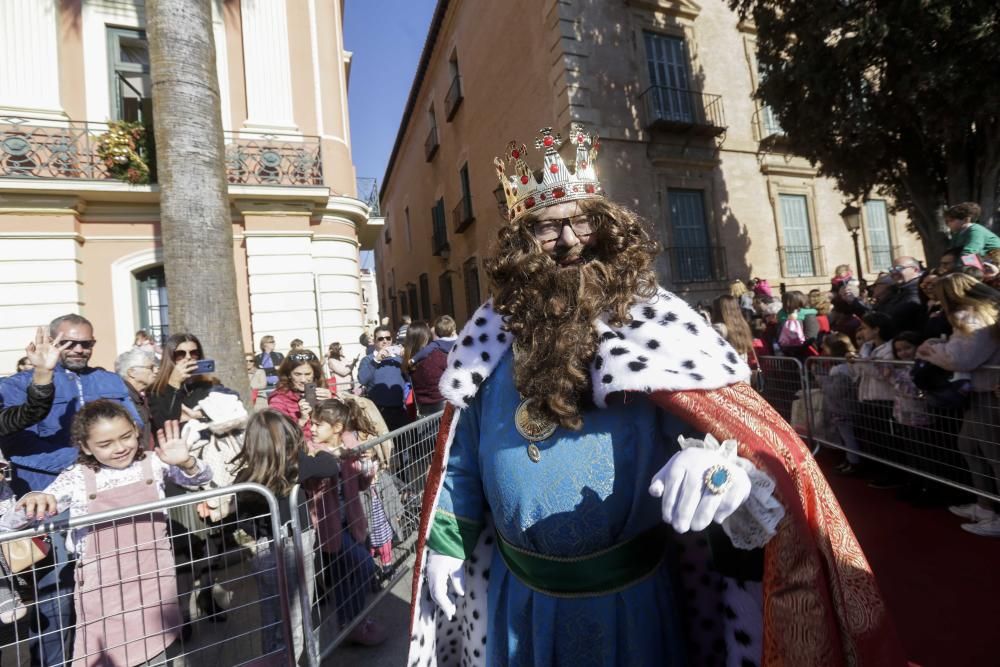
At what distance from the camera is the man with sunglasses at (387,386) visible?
6.01 meters

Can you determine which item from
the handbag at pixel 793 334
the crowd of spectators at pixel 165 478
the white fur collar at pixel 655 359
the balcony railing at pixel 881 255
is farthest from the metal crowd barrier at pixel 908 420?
the balcony railing at pixel 881 255

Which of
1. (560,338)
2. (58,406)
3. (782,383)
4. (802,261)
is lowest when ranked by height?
(782,383)

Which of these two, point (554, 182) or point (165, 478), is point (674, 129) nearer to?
point (554, 182)

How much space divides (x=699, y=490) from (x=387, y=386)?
17.2ft

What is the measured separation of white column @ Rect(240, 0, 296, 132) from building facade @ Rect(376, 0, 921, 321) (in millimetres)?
4547

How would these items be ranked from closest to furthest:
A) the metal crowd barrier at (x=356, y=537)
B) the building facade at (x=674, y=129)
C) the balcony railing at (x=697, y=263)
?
1. the metal crowd barrier at (x=356, y=537)
2. the building facade at (x=674, y=129)
3. the balcony railing at (x=697, y=263)

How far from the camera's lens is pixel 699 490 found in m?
1.08

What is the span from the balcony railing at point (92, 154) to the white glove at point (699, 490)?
9952mm

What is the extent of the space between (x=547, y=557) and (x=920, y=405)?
3.64 metres

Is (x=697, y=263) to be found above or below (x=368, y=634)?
above

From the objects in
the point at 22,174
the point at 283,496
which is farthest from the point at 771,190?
the point at 22,174

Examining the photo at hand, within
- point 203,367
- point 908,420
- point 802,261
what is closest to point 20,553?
point 203,367

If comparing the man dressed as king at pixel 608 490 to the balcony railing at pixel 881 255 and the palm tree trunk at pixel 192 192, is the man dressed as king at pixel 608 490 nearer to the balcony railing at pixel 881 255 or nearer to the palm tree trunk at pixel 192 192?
the palm tree trunk at pixel 192 192

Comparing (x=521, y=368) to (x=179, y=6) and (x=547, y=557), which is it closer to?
(x=547, y=557)
